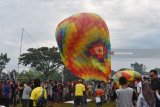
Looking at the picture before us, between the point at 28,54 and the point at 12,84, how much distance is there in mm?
70610

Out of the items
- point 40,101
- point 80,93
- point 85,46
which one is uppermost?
point 85,46

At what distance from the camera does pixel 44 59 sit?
93.0 metres

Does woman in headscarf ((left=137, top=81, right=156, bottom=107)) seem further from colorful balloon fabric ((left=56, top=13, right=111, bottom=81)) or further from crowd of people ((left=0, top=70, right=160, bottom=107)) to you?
colorful balloon fabric ((left=56, top=13, right=111, bottom=81))

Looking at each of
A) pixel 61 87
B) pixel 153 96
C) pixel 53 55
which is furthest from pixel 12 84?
pixel 53 55

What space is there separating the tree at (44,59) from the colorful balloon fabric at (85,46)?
54.7m

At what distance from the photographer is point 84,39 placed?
34.9 meters

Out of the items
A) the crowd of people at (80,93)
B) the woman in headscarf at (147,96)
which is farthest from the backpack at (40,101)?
the woman in headscarf at (147,96)

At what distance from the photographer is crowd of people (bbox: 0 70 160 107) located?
1107 centimetres

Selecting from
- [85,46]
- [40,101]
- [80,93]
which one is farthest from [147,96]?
[85,46]

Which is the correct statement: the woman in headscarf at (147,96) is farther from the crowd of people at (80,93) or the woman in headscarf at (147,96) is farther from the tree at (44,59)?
the tree at (44,59)

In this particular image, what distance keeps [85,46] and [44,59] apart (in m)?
58.7

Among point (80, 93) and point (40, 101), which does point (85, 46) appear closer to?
point (80, 93)

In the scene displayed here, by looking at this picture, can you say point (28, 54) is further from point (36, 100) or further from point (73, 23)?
point (36, 100)

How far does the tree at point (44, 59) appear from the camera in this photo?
91.5 m
